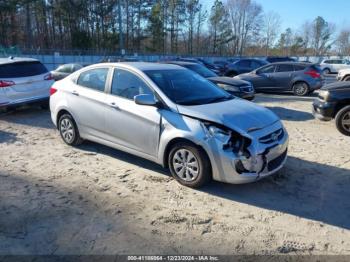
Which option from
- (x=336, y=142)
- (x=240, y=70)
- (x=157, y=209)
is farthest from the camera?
(x=240, y=70)

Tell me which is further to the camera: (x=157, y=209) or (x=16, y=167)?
(x=16, y=167)

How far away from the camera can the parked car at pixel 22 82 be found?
9172 millimetres

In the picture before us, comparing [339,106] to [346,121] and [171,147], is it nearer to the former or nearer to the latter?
[346,121]

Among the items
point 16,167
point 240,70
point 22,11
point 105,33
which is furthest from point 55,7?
point 16,167

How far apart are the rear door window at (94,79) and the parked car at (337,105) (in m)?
5.20

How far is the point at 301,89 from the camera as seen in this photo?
48.2 ft

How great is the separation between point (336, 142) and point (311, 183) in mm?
2612

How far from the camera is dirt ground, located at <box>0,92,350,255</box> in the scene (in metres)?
3.52

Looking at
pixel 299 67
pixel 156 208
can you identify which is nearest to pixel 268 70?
pixel 299 67

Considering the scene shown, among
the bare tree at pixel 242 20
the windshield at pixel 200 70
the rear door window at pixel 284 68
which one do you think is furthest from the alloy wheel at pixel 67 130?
the bare tree at pixel 242 20

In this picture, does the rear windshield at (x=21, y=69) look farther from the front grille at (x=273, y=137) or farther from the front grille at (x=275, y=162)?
the front grille at (x=275, y=162)

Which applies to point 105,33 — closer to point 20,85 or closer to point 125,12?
point 125,12

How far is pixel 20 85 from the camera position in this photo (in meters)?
9.36

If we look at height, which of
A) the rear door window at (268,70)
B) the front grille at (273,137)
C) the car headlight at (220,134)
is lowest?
the front grille at (273,137)
